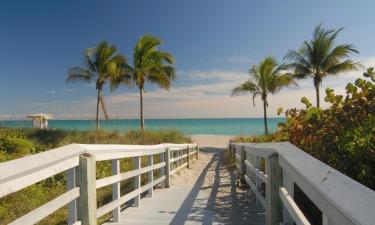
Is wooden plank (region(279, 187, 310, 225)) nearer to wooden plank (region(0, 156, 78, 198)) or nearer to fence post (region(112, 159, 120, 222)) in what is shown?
wooden plank (region(0, 156, 78, 198))

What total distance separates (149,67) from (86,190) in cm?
2360

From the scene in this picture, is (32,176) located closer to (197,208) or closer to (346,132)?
(346,132)

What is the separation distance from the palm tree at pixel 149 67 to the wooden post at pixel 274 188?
75.4ft

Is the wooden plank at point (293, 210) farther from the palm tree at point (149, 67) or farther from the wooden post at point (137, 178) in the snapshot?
the palm tree at point (149, 67)

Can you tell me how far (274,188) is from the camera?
338cm

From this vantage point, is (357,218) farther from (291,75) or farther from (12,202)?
(291,75)

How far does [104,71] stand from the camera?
2797 centimetres

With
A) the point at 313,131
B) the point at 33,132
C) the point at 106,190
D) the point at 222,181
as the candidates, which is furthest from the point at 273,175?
the point at 33,132

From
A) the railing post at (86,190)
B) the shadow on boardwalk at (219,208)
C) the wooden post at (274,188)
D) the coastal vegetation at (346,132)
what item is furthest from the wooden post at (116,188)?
the coastal vegetation at (346,132)

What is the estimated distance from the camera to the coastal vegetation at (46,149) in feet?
Result: 18.4

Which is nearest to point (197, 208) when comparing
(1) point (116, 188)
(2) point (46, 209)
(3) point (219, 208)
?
(3) point (219, 208)

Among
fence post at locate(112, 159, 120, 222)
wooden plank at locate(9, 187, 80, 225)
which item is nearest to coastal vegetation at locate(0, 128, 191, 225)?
fence post at locate(112, 159, 120, 222)

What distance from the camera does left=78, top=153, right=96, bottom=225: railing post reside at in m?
3.15

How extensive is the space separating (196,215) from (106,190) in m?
2.93
